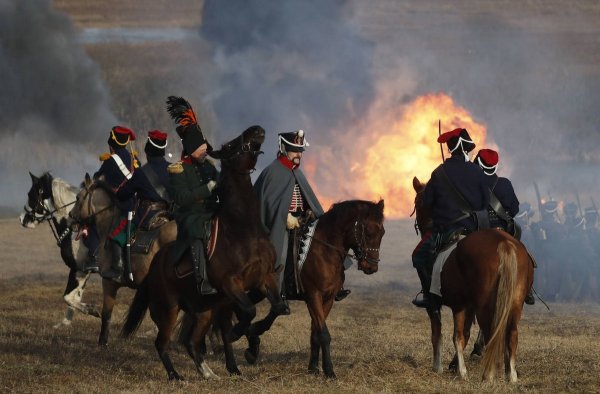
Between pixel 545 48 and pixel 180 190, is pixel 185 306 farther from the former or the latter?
pixel 545 48

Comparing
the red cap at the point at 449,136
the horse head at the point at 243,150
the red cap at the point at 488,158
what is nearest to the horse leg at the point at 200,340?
the horse head at the point at 243,150

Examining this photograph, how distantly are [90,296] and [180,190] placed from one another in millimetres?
12084

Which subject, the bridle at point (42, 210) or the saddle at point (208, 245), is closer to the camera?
the saddle at point (208, 245)

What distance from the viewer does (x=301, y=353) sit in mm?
15805

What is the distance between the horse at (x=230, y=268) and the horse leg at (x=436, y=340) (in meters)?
2.16

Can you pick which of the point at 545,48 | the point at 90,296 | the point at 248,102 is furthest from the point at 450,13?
the point at 90,296

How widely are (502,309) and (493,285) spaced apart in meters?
0.28

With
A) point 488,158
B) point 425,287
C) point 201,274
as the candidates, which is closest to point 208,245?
point 201,274

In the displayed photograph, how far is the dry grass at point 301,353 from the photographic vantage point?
41.2ft

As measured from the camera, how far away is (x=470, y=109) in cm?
7725

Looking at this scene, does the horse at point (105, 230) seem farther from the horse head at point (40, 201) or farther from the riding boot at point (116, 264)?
the horse head at point (40, 201)

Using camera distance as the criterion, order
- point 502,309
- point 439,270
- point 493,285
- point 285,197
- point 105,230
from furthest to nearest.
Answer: point 105,230, point 285,197, point 439,270, point 493,285, point 502,309

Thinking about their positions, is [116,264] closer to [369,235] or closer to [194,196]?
[194,196]

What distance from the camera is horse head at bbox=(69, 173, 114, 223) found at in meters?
17.2
